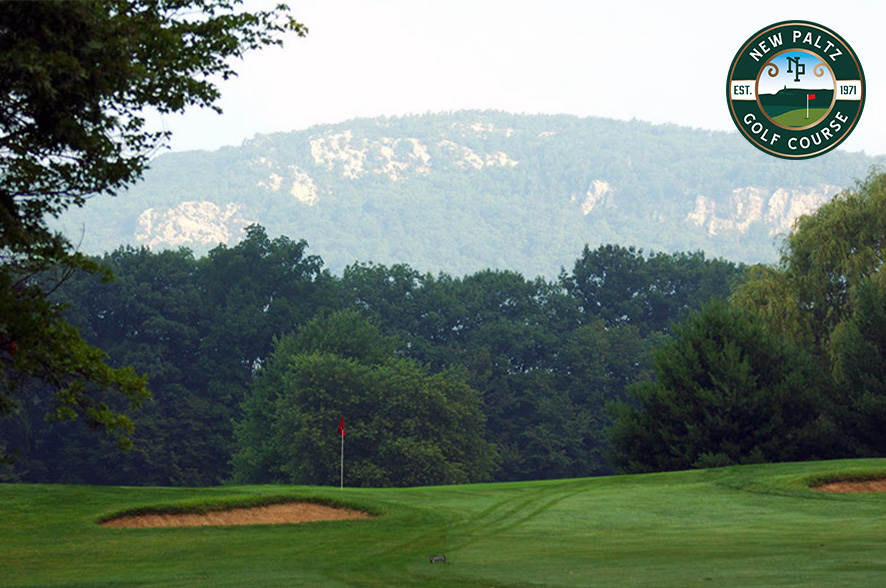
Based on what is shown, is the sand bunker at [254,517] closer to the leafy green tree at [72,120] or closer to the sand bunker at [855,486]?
the leafy green tree at [72,120]

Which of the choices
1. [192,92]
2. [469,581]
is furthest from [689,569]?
[192,92]

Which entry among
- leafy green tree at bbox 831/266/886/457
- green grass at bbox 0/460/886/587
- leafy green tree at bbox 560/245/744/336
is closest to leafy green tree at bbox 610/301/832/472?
leafy green tree at bbox 831/266/886/457

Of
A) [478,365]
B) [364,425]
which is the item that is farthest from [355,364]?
[478,365]

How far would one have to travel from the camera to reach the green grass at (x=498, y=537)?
48.0ft

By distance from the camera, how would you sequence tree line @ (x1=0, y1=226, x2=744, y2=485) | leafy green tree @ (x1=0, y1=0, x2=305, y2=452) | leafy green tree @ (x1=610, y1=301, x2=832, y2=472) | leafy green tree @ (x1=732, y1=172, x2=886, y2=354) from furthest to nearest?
tree line @ (x1=0, y1=226, x2=744, y2=485)
leafy green tree @ (x1=732, y1=172, x2=886, y2=354)
leafy green tree @ (x1=610, y1=301, x2=832, y2=472)
leafy green tree @ (x1=0, y1=0, x2=305, y2=452)

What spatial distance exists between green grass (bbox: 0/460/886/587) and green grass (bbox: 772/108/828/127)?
968cm

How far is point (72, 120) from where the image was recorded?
12.6 m

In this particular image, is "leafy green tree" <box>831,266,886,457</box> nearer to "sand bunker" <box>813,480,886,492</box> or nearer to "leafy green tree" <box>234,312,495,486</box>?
"sand bunker" <box>813,480,886,492</box>

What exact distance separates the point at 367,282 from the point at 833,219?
157 feet

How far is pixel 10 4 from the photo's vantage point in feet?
37.2

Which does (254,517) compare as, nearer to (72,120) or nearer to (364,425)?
(72,120)

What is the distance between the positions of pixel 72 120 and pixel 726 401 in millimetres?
29592

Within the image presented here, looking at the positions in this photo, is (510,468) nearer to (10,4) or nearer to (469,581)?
(469,581)

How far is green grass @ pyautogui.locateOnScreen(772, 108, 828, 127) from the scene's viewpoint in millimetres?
30094
